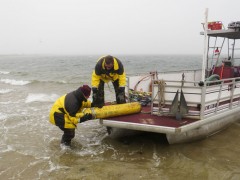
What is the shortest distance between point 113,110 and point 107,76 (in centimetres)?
82

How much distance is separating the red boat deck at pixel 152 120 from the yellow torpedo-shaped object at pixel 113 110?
0.10m

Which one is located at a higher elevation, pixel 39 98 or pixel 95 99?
pixel 95 99

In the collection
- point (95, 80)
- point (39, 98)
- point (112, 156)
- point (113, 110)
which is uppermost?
point (95, 80)

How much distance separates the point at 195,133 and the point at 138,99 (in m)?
1.92

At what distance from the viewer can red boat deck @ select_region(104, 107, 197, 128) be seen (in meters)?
5.40

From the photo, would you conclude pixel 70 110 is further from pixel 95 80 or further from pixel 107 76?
pixel 107 76

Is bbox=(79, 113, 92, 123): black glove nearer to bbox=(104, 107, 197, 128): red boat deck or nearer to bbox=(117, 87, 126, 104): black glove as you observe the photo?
bbox=(104, 107, 197, 128): red boat deck

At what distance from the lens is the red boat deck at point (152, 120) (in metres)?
5.40

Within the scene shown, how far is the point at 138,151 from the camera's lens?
5.81 meters

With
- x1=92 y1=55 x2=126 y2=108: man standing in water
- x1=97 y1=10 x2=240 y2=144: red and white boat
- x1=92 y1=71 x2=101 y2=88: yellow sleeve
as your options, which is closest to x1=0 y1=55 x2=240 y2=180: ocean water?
x1=97 y1=10 x2=240 y2=144: red and white boat

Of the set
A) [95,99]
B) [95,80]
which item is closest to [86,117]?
[95,99]

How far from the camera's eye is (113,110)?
19.4 feet

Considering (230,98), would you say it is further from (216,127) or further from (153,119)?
(153,119)

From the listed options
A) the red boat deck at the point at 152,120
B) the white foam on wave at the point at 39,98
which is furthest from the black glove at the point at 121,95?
the white foam on wave at the point at 39,98
